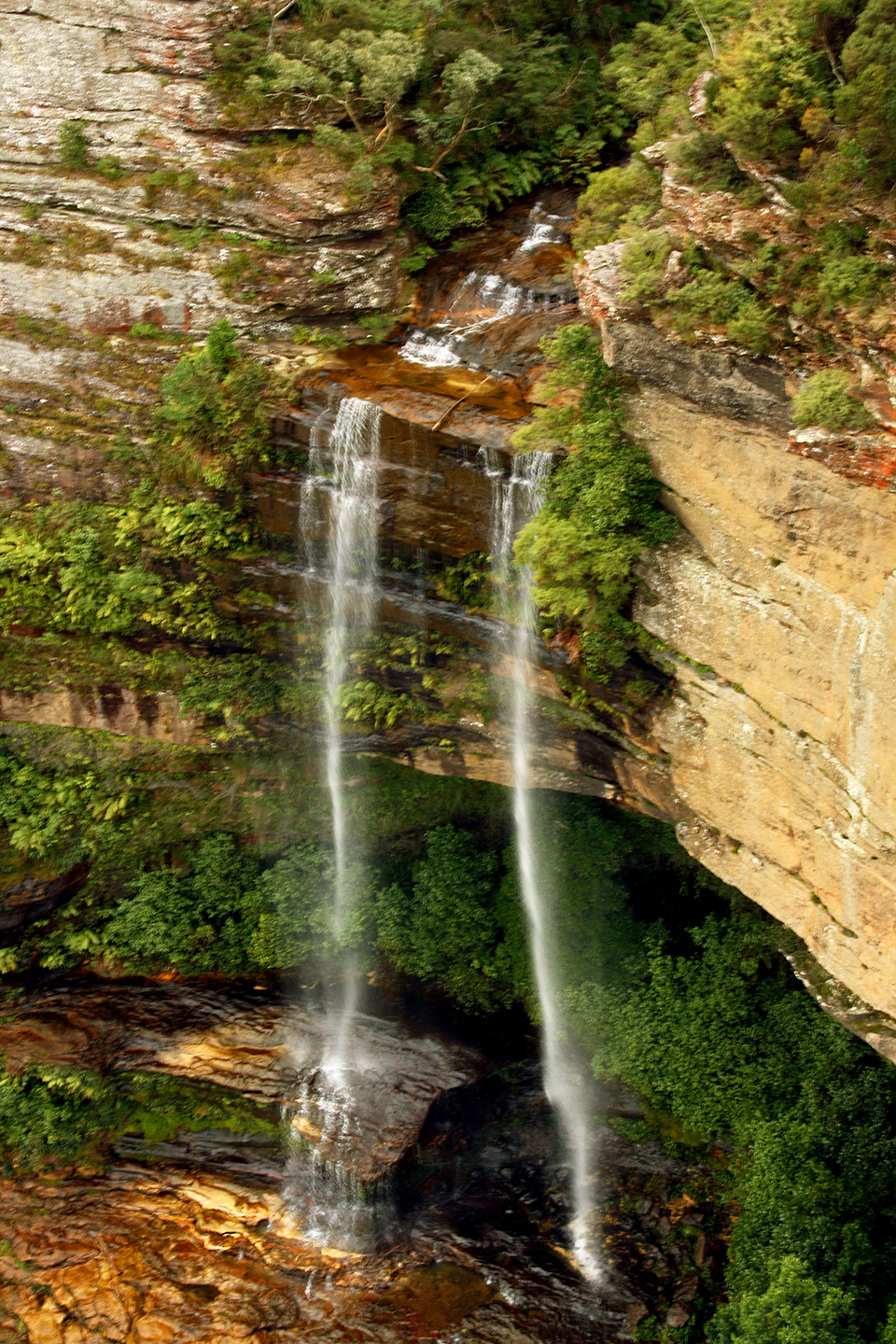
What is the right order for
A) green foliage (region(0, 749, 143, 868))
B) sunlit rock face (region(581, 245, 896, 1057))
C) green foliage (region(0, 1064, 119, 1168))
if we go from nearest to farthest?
sunlit rock face (region(581, 245, 896, 1057)) → green foliage (region(0, 1064, 119, 1168)) → green foliage (region(0, 749, 143, 868))

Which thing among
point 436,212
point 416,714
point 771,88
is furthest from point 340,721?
point 771,88

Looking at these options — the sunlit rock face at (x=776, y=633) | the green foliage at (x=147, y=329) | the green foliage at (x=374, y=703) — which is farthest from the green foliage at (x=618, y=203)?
the green foliage at (x=374, y=703)

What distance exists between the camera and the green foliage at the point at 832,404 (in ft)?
25.2

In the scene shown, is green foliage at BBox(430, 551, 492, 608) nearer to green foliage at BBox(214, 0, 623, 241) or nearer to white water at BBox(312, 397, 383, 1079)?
white water at BBox(312, 397, 383, 1079)

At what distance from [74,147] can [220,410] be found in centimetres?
439

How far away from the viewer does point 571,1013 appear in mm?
13844

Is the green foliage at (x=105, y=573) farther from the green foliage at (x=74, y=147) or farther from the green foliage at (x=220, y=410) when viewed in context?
the green foliage at (x=74, y=147)

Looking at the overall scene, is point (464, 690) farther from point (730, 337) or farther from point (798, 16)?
point (798, 16)

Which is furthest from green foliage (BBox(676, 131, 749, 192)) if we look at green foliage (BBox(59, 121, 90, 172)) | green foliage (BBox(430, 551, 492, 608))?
green foliage (BBox(59, 121, 90, 172))

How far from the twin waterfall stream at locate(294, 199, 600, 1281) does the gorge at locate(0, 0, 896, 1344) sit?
0.21 ft

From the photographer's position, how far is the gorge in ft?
32.7

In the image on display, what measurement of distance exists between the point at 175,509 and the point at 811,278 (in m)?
8.30

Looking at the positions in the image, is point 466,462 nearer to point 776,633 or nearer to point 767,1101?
point 776,633

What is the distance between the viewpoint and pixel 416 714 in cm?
1339
